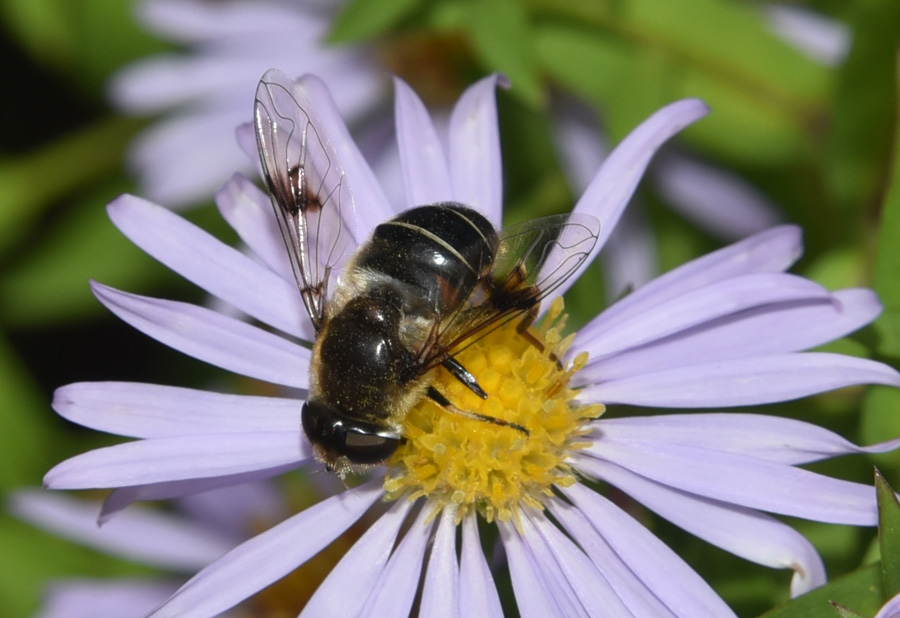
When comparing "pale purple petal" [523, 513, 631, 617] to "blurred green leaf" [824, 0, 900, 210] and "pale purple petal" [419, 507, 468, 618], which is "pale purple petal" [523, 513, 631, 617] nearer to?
"pale purple petal" [419, 507, 468, 618]

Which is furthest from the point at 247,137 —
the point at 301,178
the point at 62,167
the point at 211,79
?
the point at 62,167

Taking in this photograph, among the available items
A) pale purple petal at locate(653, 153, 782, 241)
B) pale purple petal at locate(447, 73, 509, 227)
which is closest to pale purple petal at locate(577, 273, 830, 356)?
pale purple petal at locate(447, 73, 509, 227)

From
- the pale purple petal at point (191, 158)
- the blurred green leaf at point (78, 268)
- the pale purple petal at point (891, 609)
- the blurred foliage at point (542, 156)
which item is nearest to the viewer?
the pale purple petal at point (891, 609)

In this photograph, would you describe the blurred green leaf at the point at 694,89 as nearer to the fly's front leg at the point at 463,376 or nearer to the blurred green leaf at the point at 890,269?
the blurred green leaf at the point at 890,269

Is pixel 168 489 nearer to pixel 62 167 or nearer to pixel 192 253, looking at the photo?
pixel 192 253

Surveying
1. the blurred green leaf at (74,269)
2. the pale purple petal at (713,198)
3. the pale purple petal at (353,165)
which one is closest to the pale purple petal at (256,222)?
the pale purple petal at (353,165)

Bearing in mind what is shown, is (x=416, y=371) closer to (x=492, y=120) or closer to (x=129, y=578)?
(x=492, y=120)
